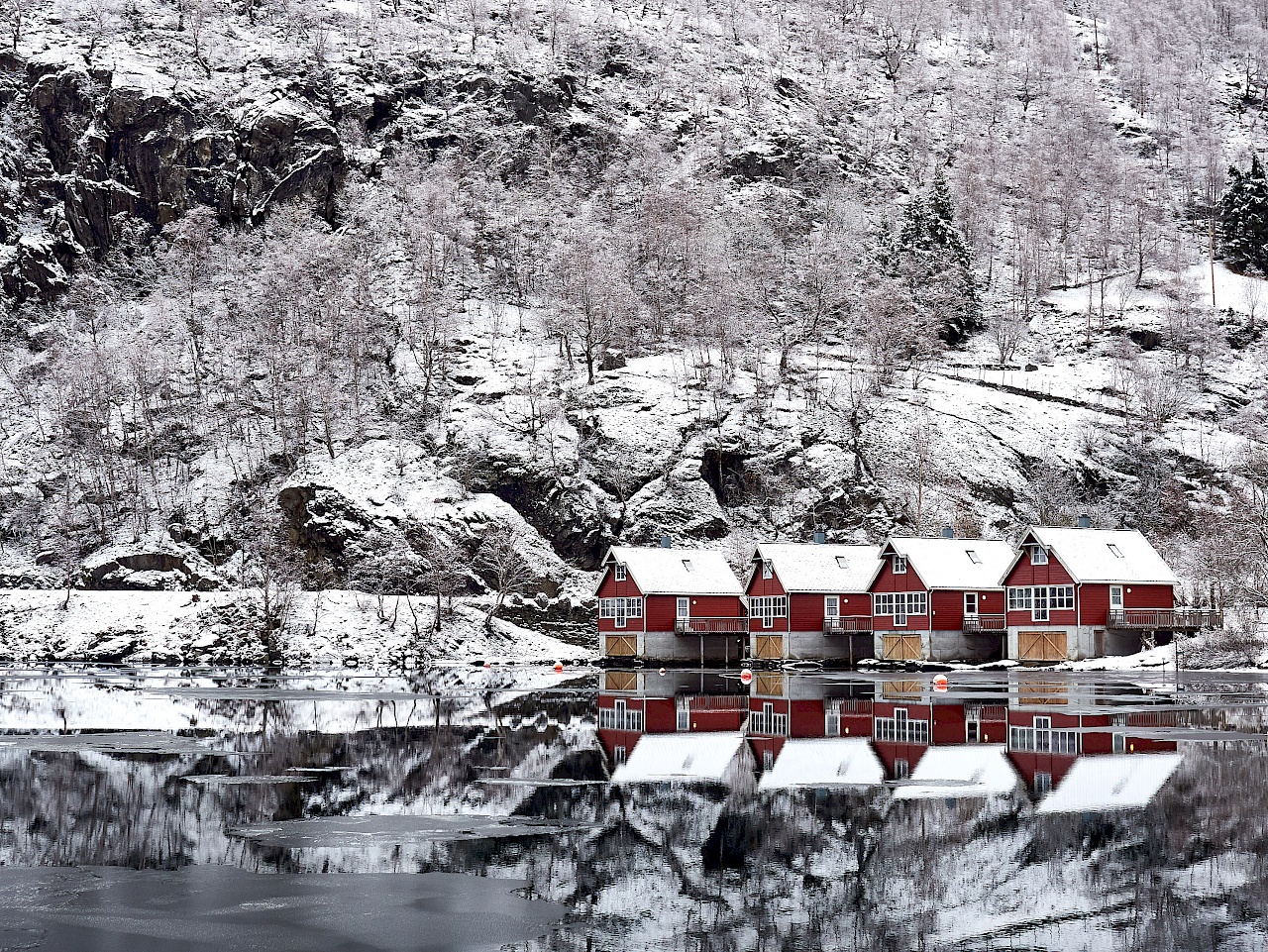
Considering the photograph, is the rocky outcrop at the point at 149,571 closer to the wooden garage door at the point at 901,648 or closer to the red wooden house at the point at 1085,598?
the wooden garage door at the point at 901,648

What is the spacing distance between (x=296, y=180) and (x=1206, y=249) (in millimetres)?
108932

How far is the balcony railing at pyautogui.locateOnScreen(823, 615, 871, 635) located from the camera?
248 feet

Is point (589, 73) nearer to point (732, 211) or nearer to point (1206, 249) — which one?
point (732, 211)

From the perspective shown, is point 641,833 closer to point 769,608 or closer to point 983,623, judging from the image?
point 983,623

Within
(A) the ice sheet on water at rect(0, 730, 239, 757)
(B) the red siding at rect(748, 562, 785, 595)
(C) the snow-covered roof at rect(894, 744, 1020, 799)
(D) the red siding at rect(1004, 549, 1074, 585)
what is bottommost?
(A) the ice sheet on water at rect(0, 730, 239, 757)

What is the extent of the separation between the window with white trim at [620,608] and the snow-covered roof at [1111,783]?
55.8m

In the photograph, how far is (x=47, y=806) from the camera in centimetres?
1844

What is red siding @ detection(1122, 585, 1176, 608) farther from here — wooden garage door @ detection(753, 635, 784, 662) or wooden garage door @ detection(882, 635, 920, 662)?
wooden garage door @ detection(753, 635, 784, 662)

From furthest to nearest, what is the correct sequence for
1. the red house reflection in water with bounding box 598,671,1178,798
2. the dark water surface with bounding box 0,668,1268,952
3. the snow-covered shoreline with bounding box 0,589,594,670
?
the snow-covered shoreline with bounding box 0,589,594,670 < the red house reflection in water with bounding box 598,671,1178,798 < the dark water surface with bounding box 0,668,1268,952

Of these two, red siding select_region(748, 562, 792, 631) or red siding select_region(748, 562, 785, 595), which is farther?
red siding select_region(748, 562, 785, 595)

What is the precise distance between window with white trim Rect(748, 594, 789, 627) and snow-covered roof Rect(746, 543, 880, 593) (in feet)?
3.84

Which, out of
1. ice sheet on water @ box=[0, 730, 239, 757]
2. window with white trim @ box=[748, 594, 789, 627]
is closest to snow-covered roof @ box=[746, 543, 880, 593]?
window with white trim @ box=[748, 594, 789, 627]

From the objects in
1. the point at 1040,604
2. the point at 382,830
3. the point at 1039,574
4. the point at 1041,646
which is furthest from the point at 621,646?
the point at 382,830

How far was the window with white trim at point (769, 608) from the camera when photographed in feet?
251
